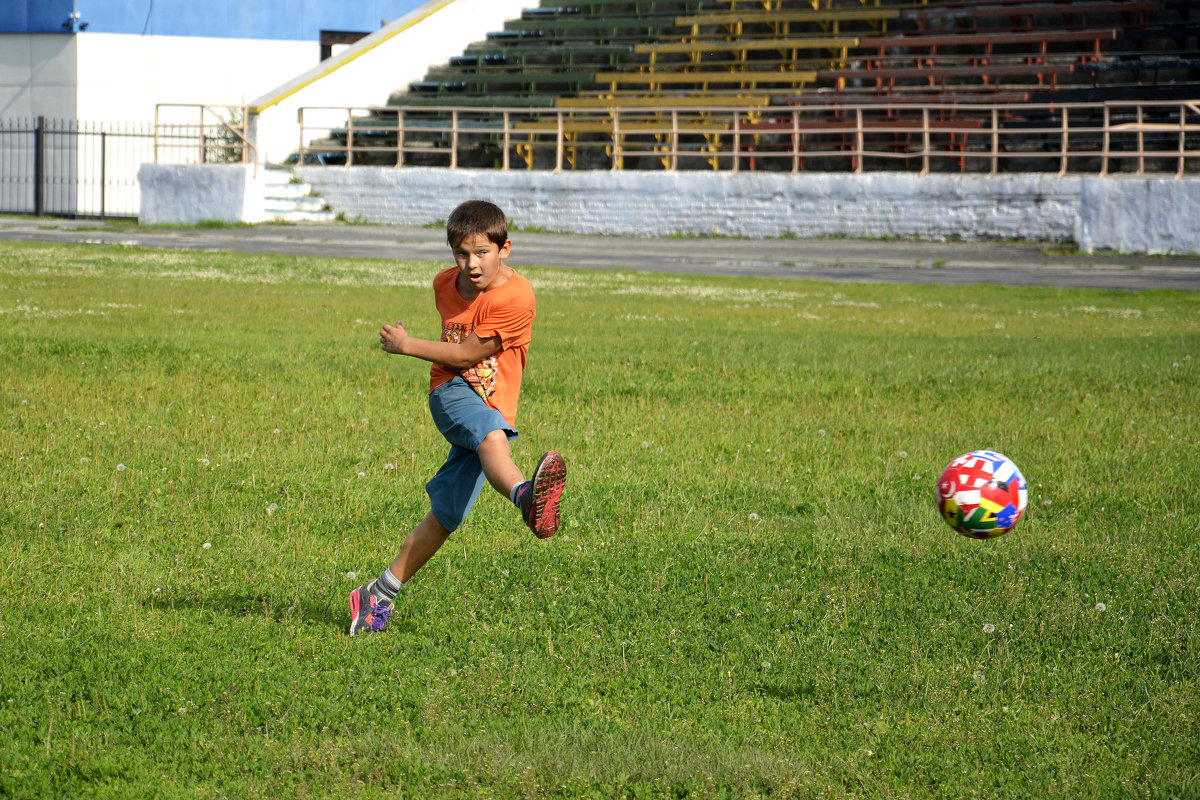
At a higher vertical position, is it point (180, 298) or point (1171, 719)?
point (180, 298)

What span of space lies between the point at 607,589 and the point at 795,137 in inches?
1052

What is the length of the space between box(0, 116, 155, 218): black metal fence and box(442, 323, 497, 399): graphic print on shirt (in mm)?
33560

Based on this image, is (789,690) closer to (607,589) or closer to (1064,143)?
(607,589)

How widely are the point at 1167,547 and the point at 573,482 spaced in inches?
118

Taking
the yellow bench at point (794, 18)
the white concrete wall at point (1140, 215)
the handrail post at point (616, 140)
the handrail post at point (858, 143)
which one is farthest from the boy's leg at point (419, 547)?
the yellow bench at point (794, 18)

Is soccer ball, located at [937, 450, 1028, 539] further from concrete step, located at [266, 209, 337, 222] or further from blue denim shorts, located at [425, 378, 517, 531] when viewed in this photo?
concrete step, located at [266, 209, 337, 222]

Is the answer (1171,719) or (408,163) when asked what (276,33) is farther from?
(1171,719)

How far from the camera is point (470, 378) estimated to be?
15.9 feet

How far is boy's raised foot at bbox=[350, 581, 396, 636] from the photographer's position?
4.82m

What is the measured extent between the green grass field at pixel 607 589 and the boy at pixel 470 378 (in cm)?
31

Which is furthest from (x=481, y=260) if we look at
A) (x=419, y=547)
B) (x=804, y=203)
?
(x=804, y=203)

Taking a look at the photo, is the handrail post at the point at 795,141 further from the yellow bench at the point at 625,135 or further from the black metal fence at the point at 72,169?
the black metal fence at the point at 72,169

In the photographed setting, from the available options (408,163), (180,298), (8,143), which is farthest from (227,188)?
(180,298)

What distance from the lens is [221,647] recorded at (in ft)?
15.1
